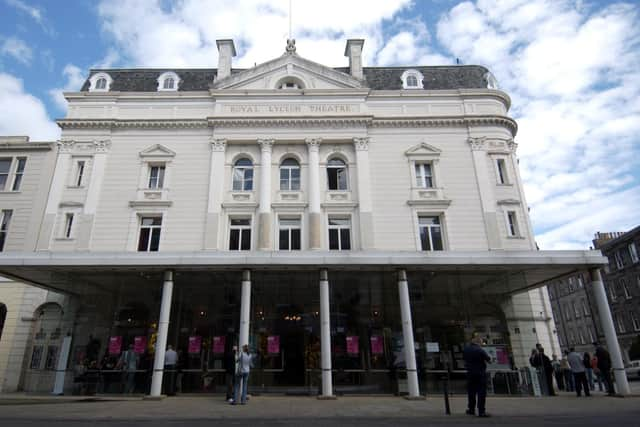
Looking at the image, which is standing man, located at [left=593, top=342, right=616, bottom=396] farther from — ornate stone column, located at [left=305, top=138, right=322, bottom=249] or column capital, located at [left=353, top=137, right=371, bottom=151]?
column capital, located at [left=353, top=137, right=371, bottom=151]

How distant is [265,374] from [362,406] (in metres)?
4.68

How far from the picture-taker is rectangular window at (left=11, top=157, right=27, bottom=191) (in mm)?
22444

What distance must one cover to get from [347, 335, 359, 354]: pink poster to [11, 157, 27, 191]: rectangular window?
19.9 meters

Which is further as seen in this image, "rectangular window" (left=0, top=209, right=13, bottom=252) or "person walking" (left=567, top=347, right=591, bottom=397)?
"rectangular window" (left=0, top=209, right=13, bottom=252)

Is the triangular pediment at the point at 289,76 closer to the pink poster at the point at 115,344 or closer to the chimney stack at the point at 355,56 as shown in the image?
the chimney stack at the point at 355,56

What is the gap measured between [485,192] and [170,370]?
56.8 feet

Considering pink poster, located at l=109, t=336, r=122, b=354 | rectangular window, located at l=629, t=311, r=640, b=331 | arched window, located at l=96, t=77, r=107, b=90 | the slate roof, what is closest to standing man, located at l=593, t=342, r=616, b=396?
the slate roof

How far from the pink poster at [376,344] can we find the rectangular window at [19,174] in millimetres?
20635

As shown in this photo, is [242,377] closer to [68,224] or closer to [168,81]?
[68,224]

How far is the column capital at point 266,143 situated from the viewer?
22609 millimetres

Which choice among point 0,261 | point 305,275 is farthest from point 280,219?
point 0,261

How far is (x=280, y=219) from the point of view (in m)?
21.9

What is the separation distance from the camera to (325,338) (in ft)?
45.5

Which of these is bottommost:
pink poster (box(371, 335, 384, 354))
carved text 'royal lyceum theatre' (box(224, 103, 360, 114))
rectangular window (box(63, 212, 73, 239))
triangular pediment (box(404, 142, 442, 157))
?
pink poster (box(371, 335, 384, 354))
